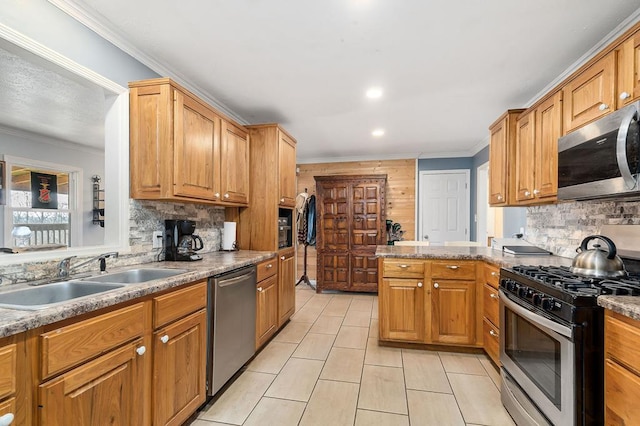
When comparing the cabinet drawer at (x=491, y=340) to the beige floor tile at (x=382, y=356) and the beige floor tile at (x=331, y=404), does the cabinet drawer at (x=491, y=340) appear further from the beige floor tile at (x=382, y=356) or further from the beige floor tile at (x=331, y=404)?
the beige floor tile at (x=331, y=404)

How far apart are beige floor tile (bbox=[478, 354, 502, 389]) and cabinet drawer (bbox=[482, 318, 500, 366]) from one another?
9cm

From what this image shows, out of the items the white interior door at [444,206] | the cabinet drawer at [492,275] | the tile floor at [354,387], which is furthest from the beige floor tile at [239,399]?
the white interior door at [444,206]

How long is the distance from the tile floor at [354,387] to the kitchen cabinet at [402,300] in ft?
0.62

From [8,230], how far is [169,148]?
3.92 m

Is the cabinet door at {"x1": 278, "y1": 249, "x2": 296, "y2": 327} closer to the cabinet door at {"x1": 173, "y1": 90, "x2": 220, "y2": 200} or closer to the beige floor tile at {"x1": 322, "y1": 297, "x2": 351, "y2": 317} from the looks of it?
the beige floor tile at {"x1": 322, "y1": 297, "x2": 351, "y2": 317}

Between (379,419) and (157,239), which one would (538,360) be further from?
(157,239)

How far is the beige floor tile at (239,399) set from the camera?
1876 mm

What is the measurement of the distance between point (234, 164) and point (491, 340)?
2796mm

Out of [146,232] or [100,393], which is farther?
[146,232]

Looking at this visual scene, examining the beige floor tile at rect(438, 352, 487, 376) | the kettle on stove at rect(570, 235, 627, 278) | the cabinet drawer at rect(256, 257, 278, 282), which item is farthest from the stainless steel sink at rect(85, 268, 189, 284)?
the kettle on stove at rect(570, 235, 627, 278)

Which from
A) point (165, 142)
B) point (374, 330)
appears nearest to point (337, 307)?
point (374, 330)

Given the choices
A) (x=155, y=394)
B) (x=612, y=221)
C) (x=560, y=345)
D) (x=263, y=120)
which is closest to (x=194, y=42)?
(x=263, y=120)

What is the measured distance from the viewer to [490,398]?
207 centimetres

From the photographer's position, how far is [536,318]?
5.20ft
